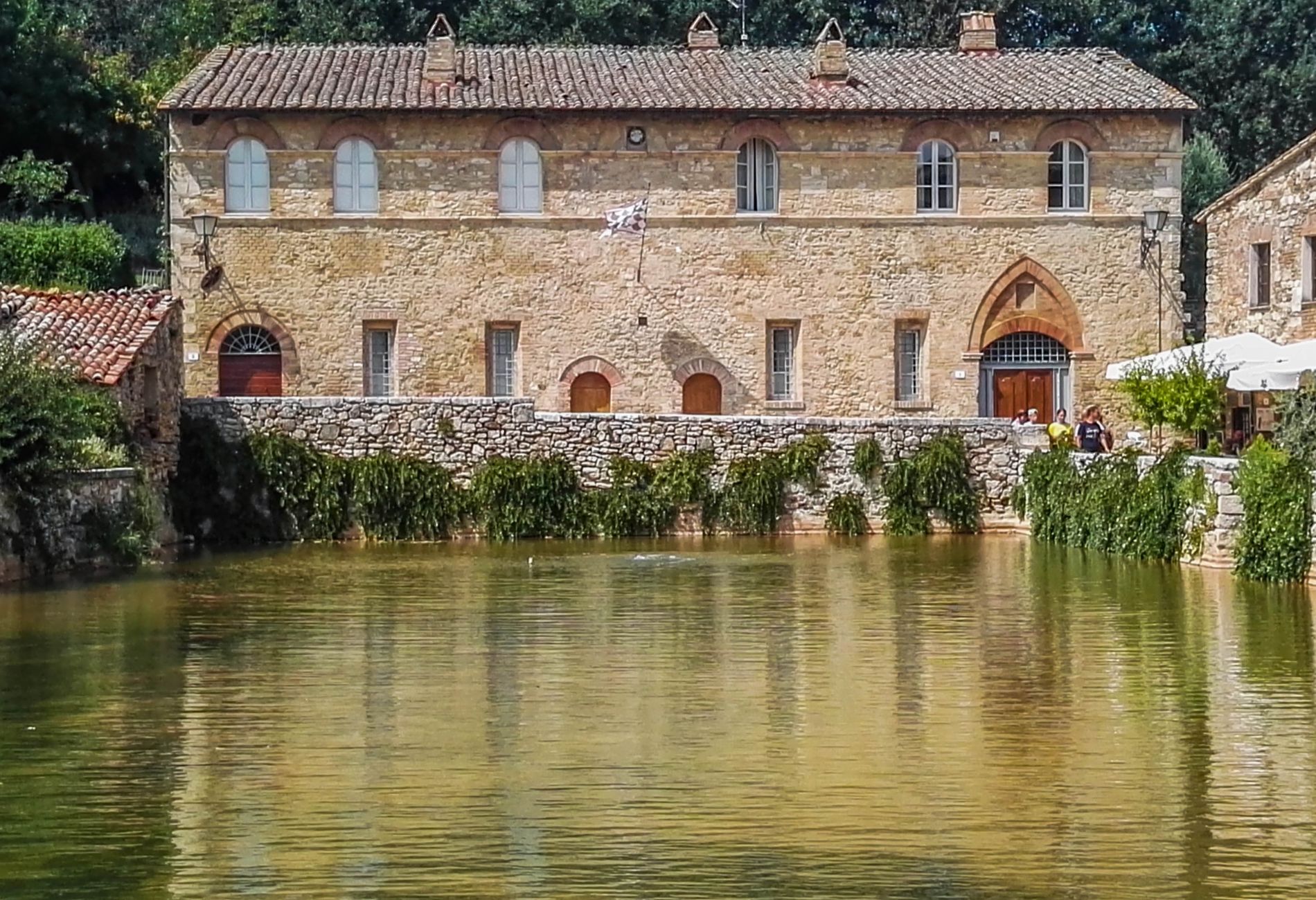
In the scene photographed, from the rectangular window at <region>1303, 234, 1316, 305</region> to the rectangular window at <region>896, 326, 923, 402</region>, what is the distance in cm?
758

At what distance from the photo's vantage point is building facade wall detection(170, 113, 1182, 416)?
39438 mm

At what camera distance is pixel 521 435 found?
33500 millimetres

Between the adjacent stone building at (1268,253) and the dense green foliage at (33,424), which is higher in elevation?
the adjacent stone building at (1268,253)

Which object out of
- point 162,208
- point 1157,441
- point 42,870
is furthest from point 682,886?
point 162,208

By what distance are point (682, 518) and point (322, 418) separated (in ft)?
17.0

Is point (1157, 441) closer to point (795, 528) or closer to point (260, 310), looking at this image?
point (795, 528)

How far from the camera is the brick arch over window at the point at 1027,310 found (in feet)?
131

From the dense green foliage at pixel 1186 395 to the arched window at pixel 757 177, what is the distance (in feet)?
29.5

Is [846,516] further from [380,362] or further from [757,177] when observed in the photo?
[380,362]

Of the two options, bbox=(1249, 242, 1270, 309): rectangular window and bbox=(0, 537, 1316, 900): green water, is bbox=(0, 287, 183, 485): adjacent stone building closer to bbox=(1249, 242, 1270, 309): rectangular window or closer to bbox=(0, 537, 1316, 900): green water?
bbox=(0, 537, 1316, 900): green water

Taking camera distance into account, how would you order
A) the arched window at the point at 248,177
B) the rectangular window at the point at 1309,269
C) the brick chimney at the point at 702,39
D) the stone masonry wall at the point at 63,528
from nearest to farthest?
the stone masonry wall at the point at 63,528
the rectangular window at the point at 1309,269
the arched window at the point at 248,177
the brick chimney at the point at 702,39

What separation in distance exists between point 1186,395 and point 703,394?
1028 centimetres

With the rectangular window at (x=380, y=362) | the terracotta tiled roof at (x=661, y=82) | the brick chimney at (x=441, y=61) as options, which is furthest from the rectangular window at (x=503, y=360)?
the brick chimney at (x=441, y=61)

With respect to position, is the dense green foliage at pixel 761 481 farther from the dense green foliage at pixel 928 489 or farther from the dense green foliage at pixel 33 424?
the dense green foliage at pixel 33 424
